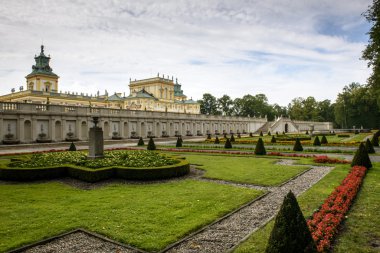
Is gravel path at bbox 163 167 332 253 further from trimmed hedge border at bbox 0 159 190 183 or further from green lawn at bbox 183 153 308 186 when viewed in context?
trimmed hedge border at bbox 0 159 190 183

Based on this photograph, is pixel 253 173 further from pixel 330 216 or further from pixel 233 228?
pixel 233 228

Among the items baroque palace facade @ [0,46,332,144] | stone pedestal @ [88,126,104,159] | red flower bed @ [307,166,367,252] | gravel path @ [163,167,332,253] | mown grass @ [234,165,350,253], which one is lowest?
gravel path @ [163,167,332,253]

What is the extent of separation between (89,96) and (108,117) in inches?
1942

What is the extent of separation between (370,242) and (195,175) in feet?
33.6

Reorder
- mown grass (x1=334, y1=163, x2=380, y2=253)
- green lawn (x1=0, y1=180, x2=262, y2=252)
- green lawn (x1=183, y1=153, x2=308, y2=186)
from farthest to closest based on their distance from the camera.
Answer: green lawn (x1=183, y1=153, x2=308, y2=186) < green lawn (x1=0, y1=180, x2=262, y2=252) < mown grass (x1=334, y1=163, x2=380, y2=253)

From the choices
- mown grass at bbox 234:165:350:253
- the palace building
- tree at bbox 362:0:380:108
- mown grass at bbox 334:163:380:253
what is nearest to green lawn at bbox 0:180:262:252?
mown grass at bbox 234:165:350:253

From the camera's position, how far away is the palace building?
78.2 metres

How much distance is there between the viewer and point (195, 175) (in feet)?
53.6

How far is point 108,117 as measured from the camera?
1802 inches

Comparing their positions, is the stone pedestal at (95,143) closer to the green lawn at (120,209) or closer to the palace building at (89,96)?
the green lawn at (120,209)

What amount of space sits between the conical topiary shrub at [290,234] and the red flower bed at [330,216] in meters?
1.35

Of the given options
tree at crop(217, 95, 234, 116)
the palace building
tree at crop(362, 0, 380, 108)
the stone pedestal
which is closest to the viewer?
the stone pedestal

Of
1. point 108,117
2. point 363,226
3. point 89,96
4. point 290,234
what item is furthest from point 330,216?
point 89,96

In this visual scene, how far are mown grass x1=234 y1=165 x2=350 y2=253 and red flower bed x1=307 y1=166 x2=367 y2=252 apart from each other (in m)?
0.47
